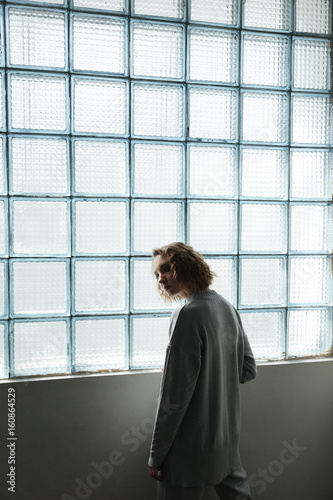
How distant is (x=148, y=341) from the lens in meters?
1.87

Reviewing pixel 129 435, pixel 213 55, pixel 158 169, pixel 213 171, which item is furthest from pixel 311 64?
pixel 129 435

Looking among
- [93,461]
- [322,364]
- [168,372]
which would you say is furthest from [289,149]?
[93,461]

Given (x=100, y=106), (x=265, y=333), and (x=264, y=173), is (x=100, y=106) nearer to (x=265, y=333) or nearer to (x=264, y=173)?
(x=264, y=173)

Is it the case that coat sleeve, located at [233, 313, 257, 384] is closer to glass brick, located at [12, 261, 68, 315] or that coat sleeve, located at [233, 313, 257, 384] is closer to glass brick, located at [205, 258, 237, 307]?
glass brick, located at [205, 258, 237, 307]

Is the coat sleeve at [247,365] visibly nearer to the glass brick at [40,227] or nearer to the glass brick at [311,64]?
the glass brick at [40,227]

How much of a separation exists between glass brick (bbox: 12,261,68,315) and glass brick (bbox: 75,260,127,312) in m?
0.06

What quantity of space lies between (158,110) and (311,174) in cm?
74

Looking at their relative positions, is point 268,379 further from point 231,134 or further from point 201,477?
point 231,134

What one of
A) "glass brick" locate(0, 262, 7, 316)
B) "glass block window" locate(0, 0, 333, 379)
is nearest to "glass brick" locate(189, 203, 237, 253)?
"glass block window" locate(0, 0, 333, 379)

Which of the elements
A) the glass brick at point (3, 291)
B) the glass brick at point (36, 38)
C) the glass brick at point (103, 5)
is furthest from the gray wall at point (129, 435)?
the glass brick at point (103, 5)

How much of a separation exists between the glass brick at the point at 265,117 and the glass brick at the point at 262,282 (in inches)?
21.2

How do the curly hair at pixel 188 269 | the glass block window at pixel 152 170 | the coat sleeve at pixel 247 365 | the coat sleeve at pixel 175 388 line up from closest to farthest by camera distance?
the coat sleeve at pixel 175 388
the curly hair at pixel 188 269
the coat sleeve at pixel 247 365
the glass block window at pixel 152 170

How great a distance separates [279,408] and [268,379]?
15 centimetres

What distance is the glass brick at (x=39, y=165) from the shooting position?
1706 millimetres
